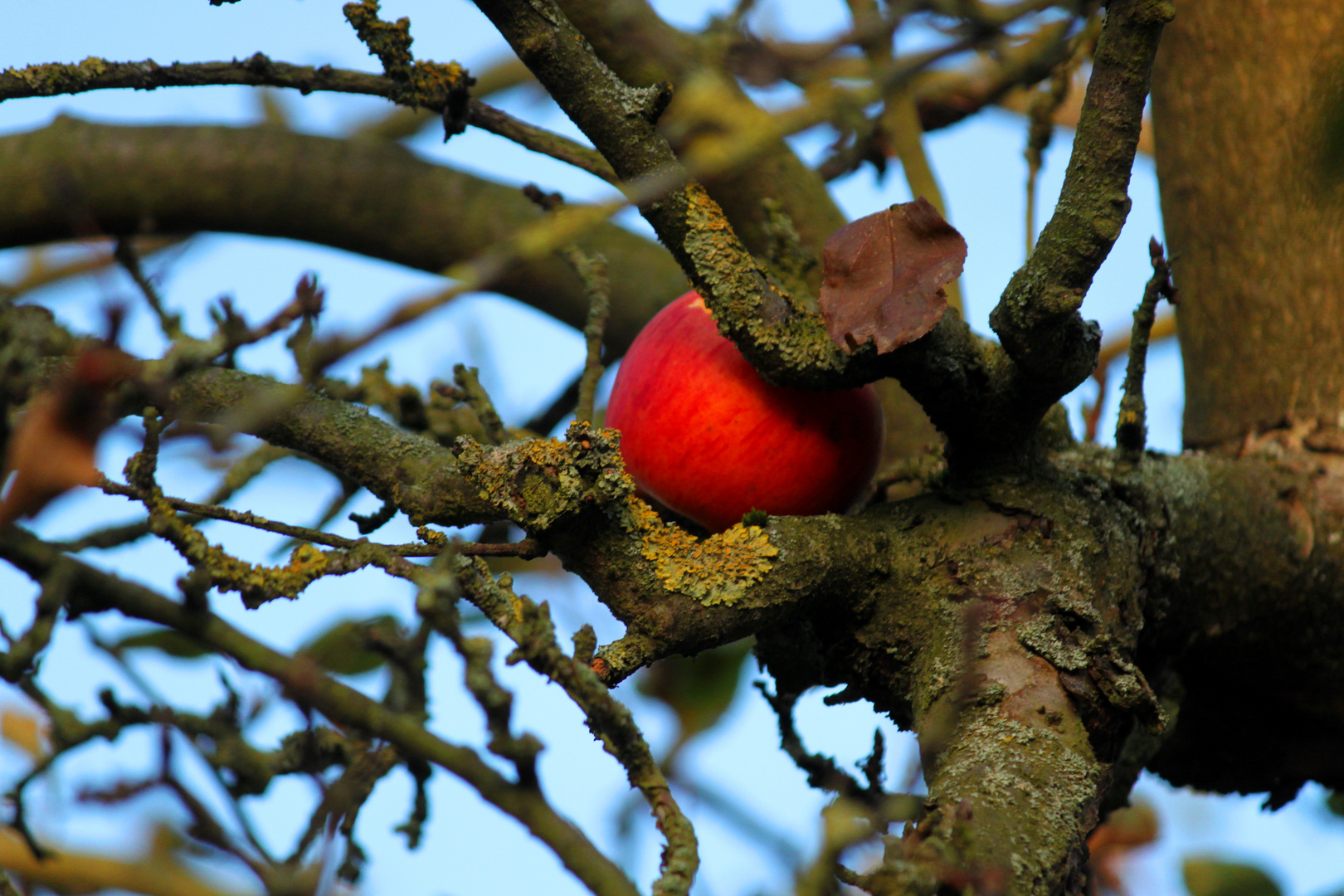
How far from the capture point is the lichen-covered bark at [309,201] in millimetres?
1835

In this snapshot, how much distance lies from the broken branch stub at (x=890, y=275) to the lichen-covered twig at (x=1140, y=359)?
0.23 metres

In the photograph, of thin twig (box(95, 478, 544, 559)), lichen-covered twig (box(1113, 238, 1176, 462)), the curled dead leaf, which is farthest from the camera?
lichen-covered twig (box(1113, 238, 1176, 462))

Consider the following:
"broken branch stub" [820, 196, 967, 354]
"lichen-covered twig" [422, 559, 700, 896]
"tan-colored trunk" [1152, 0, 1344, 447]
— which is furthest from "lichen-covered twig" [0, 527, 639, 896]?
"tan-colored trunk" [1152, 0, 1344, 447]

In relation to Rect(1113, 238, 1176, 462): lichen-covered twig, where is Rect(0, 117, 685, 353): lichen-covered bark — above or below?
above

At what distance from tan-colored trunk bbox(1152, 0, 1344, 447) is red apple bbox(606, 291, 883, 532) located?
0.68 meters

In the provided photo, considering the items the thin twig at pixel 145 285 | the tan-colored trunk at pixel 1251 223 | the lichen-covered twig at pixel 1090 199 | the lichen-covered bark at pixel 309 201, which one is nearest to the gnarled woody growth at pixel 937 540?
the lichen-covered twig at pixel 1090 199

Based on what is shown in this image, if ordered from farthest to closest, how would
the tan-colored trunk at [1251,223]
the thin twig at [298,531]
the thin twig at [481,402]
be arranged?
the tan-colored trunk at [1251,223] < the thin twig at [481,402] < the thin twig at [298,531]

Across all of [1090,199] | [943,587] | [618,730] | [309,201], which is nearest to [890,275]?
[1090,199]

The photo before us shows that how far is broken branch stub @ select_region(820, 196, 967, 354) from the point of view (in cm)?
91

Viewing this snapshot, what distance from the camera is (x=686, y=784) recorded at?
58 centimetres

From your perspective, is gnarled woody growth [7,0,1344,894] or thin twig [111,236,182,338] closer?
gnarled woody growth [7,0,1344,894]

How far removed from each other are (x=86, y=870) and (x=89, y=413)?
71 centimetres

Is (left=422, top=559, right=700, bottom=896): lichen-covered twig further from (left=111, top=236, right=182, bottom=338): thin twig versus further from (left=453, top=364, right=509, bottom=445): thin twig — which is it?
(left=453, top=364, right=509, bottom=445): thin twig

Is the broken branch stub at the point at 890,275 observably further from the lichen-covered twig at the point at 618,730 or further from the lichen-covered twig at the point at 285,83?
the lichen-covered twig at the point at 618,730
